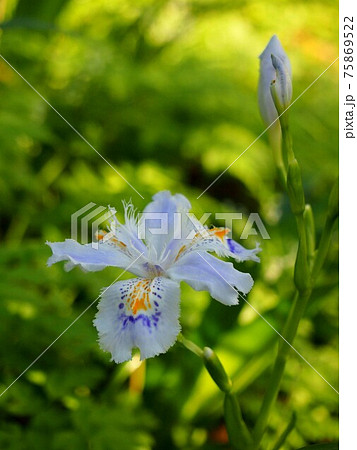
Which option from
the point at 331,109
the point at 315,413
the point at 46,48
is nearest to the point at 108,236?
the point at 315,413

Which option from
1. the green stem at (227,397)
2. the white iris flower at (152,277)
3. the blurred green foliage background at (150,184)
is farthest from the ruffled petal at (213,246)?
the blurred green foliage background at (150,184)

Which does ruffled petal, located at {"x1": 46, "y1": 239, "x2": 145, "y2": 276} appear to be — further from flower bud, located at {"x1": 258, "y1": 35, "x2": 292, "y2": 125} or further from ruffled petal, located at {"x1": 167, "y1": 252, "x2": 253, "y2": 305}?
flower bud, located at {"x1": 258, "y1": 35, "x2": 292, "y2": 125}

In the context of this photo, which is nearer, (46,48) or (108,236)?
(108,236)

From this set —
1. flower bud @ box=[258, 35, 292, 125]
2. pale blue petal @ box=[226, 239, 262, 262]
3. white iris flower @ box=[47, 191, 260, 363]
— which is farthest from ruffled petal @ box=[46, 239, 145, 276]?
flower bud @ box=[258, 35, 292, 125]

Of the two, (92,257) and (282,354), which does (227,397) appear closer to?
(282,354)

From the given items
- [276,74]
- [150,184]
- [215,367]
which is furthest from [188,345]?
[150,184]

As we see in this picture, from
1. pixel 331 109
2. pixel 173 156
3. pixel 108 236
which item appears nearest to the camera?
pixel 108 236
